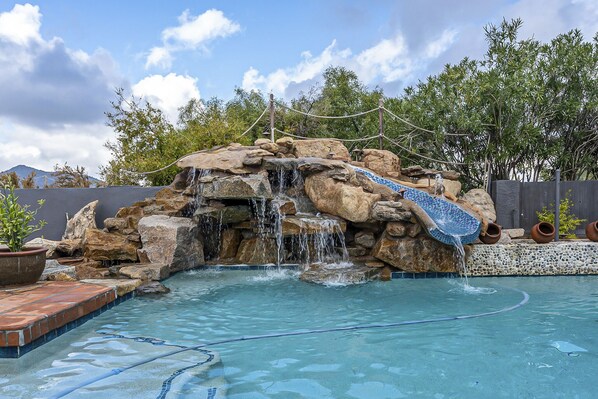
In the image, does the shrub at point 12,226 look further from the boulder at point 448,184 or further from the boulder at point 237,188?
the boulder at point 448,184

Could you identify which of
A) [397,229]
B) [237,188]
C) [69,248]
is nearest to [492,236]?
[397,229]

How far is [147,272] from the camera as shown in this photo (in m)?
6.04

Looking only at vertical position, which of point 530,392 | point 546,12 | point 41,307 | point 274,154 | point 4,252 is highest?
point 546,12

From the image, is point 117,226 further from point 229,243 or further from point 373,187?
point 373,187

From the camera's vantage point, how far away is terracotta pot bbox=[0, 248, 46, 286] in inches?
182

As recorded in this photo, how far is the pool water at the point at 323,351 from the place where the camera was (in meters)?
2.60

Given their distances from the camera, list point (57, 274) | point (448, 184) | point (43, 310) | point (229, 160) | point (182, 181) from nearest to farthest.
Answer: point (43, 310), point (57, 274), point (229, 160), point (182, 181), point (448, 184)

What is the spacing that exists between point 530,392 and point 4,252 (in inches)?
206

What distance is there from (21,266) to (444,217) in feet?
21.0

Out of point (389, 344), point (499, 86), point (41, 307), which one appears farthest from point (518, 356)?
point (499, 86)

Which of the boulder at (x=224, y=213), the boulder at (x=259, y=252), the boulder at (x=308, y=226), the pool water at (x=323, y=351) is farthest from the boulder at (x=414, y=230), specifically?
the boulder at (x=224, y=213)

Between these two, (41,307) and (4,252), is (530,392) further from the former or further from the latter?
(4,252)

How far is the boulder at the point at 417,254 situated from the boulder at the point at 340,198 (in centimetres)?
72

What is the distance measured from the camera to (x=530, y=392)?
100 inches
